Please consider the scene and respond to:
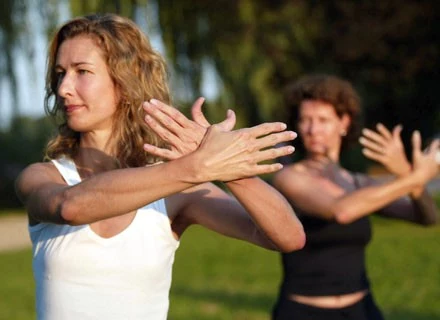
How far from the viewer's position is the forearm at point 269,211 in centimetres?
248

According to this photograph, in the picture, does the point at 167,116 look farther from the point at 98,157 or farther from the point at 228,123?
the point at 98,157

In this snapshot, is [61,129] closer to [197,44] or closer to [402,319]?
[402,319]

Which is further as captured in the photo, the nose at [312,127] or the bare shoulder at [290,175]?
the nose at [312,127]

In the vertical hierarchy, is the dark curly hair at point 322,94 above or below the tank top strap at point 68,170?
below

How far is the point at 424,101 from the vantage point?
19594mm

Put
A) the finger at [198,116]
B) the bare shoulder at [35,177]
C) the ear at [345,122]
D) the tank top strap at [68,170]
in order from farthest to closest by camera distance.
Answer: the ear at [345,122] < the tank top strap at [68,170] < the bare shoulder at [35,177] < the finger at [198,116]

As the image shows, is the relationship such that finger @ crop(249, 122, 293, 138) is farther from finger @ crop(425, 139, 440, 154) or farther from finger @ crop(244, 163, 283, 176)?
finger @ crop(425, 139, 440, 154)

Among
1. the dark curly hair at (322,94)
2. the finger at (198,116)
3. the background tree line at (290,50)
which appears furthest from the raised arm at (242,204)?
the background tree line at (290,50)

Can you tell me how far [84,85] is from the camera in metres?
2.79

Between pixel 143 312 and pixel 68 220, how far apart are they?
0.44 meters

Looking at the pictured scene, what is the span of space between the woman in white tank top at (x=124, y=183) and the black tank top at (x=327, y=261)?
5.42ft

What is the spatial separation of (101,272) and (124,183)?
1.39 feet

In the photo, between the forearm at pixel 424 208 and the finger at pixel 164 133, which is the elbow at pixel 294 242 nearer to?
the finger at pixel 164 133

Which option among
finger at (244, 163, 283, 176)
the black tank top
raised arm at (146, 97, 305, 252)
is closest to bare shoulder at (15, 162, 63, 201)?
raised arm at (146, 97, 305, 252)
